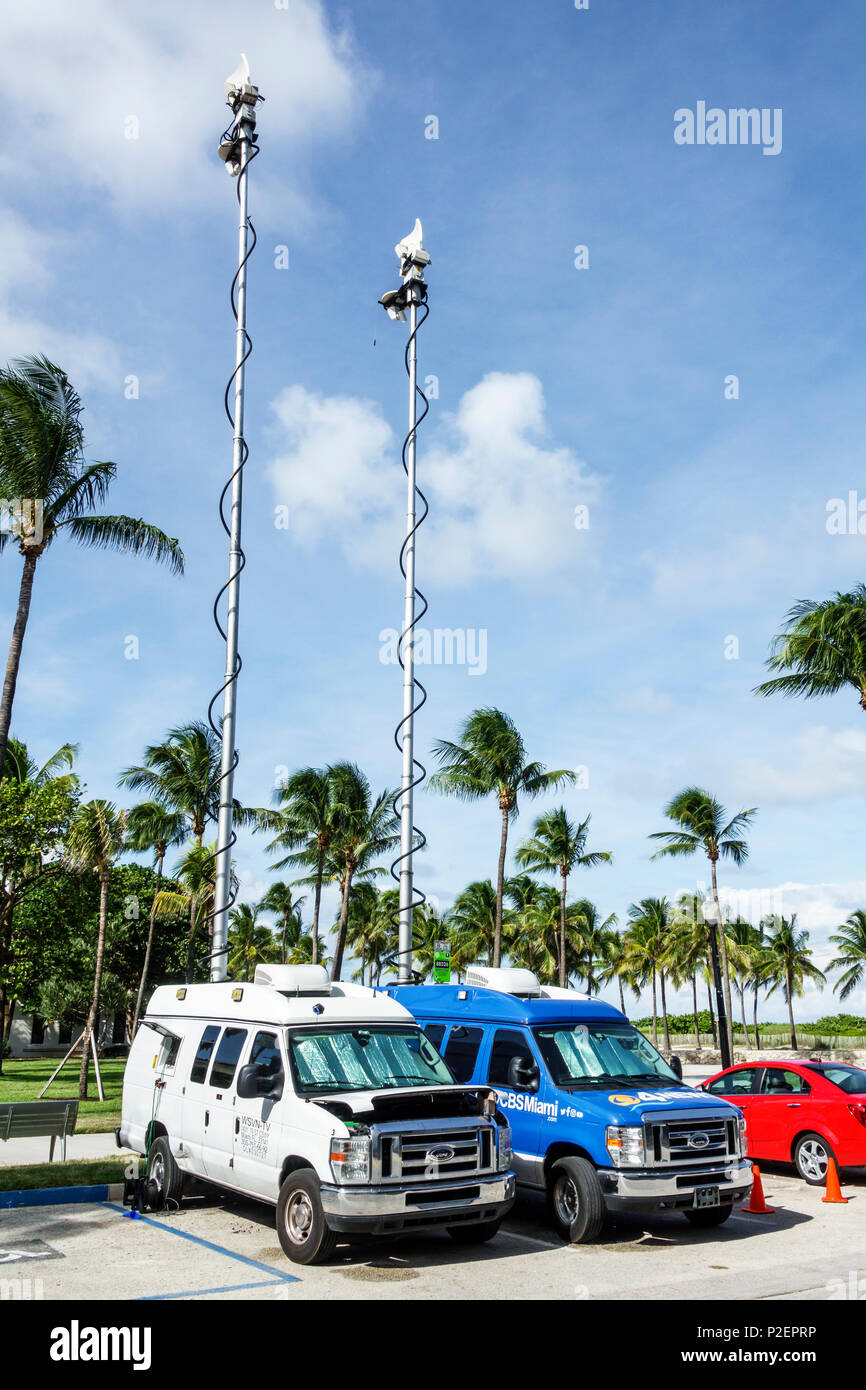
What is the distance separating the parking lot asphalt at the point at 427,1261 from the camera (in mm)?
7852

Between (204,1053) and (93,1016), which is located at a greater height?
(204,1053)

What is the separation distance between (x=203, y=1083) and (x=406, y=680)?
25.5 ft

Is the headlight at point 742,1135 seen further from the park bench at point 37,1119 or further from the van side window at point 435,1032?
the park bench at point 37,1119

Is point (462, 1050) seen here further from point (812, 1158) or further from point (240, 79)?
point (240, 79)

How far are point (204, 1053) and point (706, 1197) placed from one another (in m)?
5.11

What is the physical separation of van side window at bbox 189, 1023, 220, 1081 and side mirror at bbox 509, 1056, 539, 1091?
3020 millimetres

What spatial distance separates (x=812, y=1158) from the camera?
13609 millimetres

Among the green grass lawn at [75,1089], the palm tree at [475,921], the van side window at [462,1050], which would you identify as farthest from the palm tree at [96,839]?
the palm tree at [475,921]

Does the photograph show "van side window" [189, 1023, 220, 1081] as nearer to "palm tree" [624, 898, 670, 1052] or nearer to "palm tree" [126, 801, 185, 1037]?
"palm tree" [126, 801, 185, 1037]

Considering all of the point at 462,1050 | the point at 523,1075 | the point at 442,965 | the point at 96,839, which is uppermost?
the point at 96,839

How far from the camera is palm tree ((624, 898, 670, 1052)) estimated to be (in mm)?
73019

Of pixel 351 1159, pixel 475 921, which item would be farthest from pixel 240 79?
pixel 475 921

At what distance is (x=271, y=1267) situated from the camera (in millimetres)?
8586

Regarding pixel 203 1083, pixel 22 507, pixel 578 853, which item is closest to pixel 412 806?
pixel 203 1083
